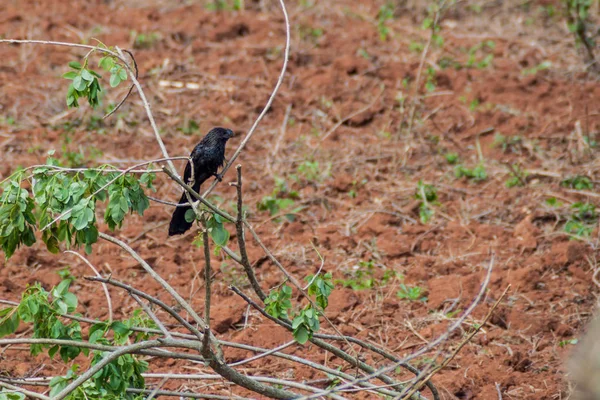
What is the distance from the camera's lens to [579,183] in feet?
20.4

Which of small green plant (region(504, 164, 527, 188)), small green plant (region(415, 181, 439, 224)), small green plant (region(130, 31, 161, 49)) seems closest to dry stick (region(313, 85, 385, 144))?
small green plant (region(415, 181, 439, 224))

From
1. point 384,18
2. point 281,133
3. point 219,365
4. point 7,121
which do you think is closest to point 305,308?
point 219,365

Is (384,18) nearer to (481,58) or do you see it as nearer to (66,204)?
(481,58)

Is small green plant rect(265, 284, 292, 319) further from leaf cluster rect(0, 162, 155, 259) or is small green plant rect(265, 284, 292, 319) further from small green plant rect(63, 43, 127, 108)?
small green plant rect(63, 43, 127, 108)

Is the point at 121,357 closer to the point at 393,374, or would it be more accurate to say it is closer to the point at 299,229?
the point at 393,374

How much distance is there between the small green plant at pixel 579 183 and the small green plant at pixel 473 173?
65 centimetres

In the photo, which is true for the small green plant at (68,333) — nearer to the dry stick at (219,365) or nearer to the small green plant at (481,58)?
the dry stick at (219,365)

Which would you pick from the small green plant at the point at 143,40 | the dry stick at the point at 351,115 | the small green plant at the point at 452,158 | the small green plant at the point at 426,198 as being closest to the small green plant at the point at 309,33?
the dry stick at the point at 351,115

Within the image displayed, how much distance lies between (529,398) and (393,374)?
743 millimetres

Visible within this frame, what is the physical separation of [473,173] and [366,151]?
38.6 inches

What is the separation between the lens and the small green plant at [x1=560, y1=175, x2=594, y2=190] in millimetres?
6184

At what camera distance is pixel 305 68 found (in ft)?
26.8

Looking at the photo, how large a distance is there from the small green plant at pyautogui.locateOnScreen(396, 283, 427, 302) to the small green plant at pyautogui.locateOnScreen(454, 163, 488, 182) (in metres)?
1.71

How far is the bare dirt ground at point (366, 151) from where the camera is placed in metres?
4.83
